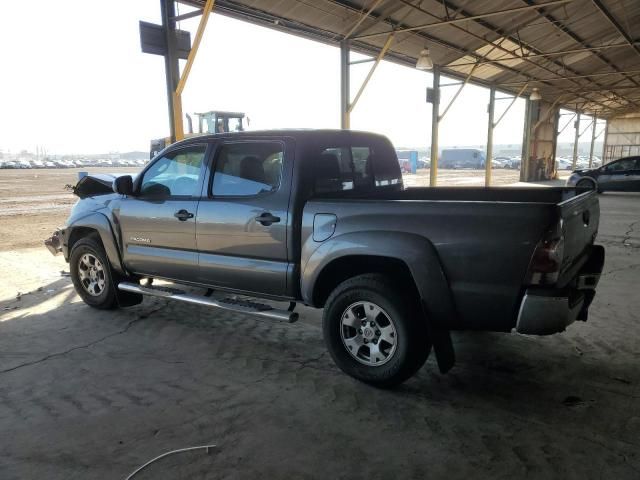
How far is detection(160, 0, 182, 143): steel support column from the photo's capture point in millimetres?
8836

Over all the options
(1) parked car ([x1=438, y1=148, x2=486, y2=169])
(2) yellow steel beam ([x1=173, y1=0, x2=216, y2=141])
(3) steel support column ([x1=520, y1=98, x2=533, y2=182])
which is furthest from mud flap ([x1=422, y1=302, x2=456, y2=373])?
(1) parked car ([x1=438, y1=148, x2=486, y2=169])

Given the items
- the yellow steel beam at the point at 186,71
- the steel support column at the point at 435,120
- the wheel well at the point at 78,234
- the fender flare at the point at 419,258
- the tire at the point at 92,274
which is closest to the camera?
the fender flare at the point at 419,258

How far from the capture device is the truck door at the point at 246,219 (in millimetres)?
3655

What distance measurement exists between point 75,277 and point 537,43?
18077 millimetres

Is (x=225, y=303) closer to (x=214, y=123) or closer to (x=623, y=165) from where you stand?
(x=214, y=123)

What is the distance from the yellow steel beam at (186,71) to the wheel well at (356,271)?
6662 mm

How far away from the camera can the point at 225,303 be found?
3979 millimetres

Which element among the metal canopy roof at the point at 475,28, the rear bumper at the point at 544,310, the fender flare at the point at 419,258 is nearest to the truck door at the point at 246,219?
the fender flare at the point at 419,258

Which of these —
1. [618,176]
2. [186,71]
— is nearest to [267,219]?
[186,71]

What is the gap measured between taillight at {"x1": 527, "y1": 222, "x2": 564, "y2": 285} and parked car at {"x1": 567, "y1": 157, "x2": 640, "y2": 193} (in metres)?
15.7

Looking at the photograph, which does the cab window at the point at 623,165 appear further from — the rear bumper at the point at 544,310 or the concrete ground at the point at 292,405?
the rear bumper at the point at 544,310

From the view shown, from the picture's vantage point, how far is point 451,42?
15445mm

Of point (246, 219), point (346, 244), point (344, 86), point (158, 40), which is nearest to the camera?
point (346, 244)

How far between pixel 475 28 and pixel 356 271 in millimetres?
14007
